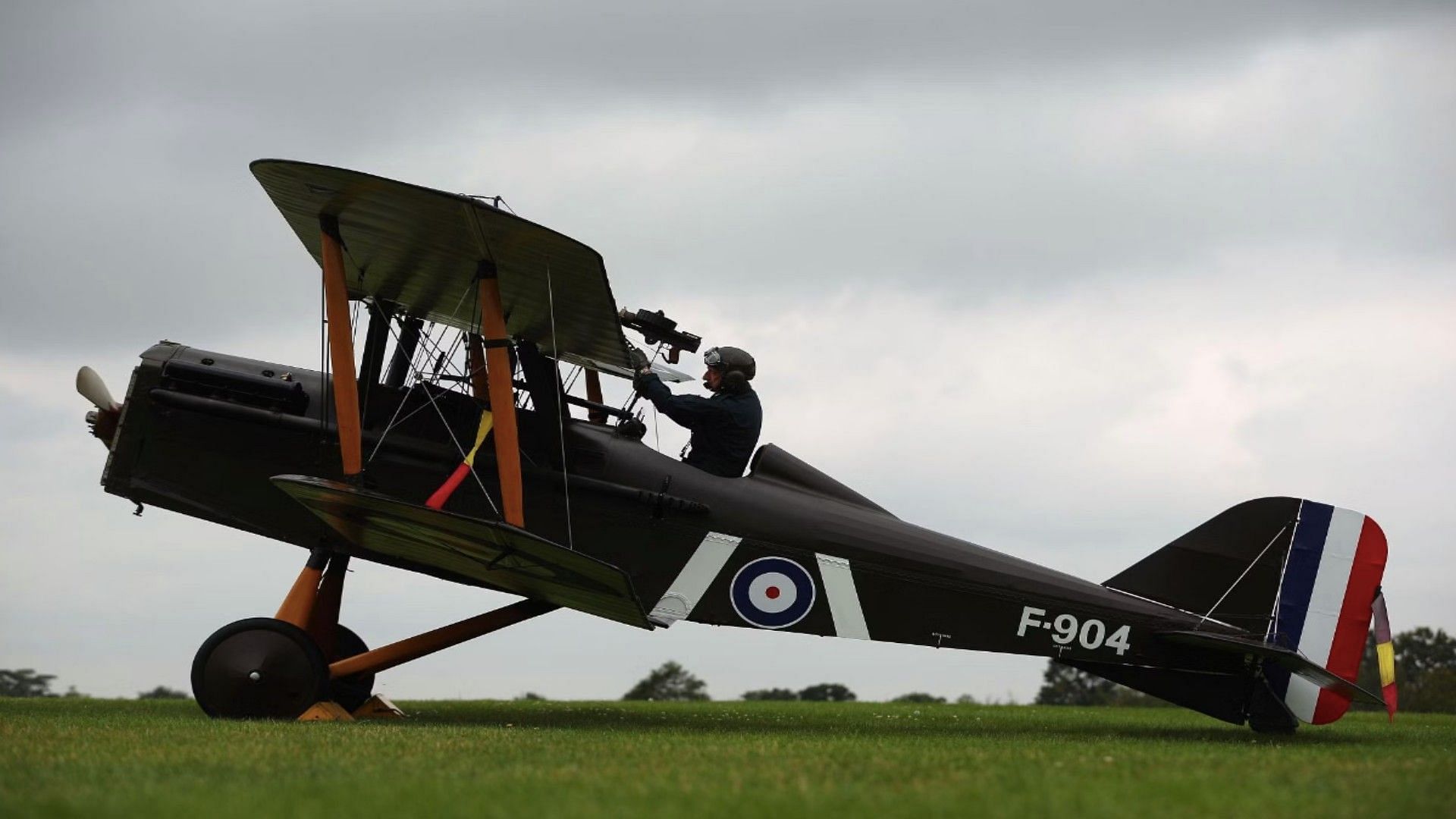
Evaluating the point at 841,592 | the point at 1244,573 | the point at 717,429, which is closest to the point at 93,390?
the point at 717,429

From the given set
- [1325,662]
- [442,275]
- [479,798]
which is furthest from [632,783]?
[1325,662]

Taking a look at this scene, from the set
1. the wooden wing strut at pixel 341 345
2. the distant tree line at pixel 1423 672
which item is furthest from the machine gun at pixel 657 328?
the distant tree line at pixel 1423 672

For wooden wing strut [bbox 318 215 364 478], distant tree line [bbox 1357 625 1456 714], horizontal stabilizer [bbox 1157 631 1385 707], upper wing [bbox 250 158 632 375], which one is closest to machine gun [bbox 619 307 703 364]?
upper wing [bbox 250 158 632 375]

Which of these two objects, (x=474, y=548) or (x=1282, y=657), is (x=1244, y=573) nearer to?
(x=1282, y=657)

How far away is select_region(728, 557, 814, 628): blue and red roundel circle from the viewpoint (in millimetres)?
8789

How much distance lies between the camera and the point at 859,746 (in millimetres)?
6863

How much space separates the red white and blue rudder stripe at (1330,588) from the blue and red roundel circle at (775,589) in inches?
124

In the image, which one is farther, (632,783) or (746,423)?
(746,423)

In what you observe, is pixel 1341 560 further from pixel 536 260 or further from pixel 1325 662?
pixel 536 260

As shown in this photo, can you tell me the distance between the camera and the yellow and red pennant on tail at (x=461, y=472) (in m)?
8.35

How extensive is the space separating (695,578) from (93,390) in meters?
4.21

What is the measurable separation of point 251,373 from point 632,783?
5.13m

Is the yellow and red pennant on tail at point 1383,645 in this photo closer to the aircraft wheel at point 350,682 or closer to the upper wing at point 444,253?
the upper wing at point 444,253

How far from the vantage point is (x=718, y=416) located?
357 inches
